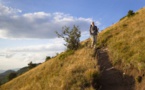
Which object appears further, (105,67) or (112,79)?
(105,67)

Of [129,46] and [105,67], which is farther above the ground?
[129,46]

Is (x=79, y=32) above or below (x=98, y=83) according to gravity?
above

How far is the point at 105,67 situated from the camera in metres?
18.4

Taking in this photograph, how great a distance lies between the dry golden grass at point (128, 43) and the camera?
17462 mm

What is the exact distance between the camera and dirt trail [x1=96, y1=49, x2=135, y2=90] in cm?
1596

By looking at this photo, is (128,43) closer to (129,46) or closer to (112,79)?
(129,46)

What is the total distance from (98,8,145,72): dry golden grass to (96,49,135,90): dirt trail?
618 millimetres

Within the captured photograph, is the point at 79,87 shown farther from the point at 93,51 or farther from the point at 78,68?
the point at 93,51

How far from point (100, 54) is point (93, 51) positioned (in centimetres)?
64

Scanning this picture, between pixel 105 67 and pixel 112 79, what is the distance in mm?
1637

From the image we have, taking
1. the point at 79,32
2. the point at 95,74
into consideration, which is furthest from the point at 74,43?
the point at 95,74

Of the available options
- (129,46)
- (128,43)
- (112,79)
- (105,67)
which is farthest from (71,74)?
(128,43)

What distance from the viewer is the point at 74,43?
86.5 ft

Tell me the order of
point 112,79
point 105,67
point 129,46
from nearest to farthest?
point 112,79 < point 105,67 < point 129,46
